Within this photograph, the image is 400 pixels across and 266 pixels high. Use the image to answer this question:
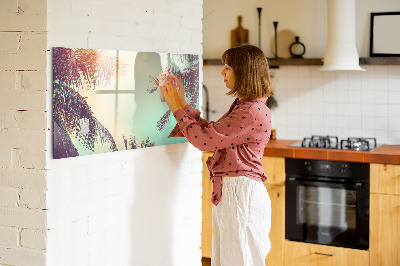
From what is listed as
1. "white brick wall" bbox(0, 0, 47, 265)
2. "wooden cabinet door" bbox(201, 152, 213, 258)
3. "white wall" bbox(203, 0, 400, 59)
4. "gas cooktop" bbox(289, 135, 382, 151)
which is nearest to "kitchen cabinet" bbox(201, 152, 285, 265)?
"gas cooktop" bbox(289, 135, 382, 151)

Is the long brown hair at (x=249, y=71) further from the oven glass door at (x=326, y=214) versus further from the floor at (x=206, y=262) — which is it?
the floor at (x=206, y=262)

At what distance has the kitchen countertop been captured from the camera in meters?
4.07

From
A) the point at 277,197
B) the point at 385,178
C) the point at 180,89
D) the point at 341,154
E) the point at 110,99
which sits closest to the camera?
the point at 110,99

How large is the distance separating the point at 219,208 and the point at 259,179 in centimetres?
23

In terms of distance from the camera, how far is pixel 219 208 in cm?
285

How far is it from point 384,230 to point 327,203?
1.43 feet

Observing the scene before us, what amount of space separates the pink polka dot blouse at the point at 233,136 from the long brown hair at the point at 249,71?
6 cm

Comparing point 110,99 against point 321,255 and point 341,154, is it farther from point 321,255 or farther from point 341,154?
point 321,255

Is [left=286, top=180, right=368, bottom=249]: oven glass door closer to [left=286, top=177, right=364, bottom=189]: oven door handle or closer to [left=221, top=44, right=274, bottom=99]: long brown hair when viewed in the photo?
[left=286, top=177, right=364, bottom=189]: oven door handle

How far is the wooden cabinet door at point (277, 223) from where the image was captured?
175 inches

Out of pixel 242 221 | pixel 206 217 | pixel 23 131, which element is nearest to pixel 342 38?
pixel 206 217

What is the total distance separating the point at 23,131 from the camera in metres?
2.29

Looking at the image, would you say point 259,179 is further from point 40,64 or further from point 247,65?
point 40,64

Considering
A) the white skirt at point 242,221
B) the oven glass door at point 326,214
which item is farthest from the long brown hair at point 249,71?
the oven glass door at point 326,214
